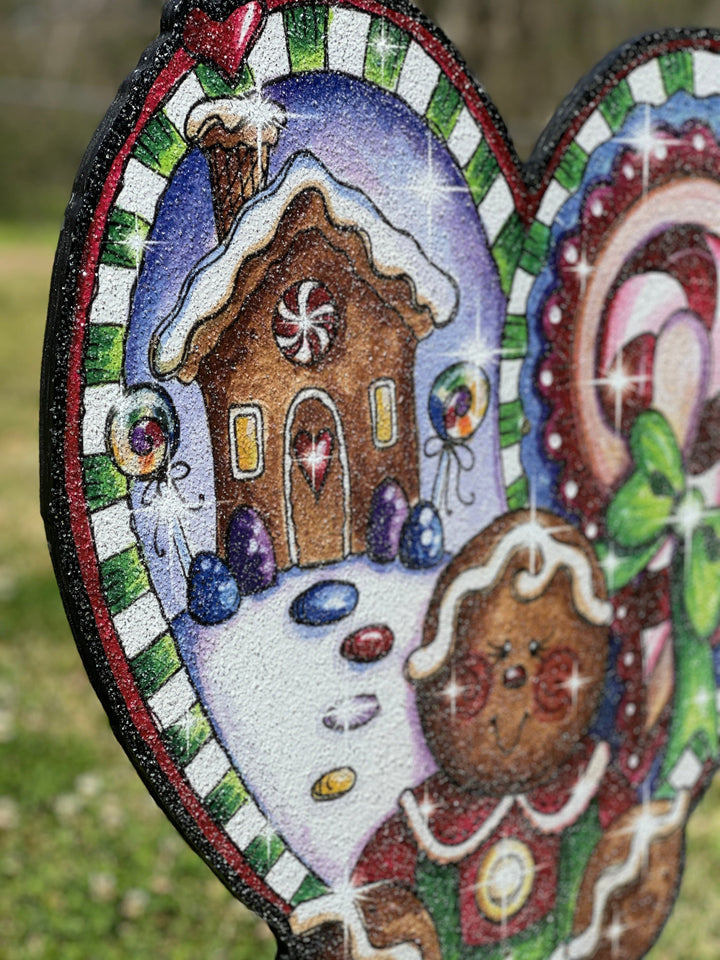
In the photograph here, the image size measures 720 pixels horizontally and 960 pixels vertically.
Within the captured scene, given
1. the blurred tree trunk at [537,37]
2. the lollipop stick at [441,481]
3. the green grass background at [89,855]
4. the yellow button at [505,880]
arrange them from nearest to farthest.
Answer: the lollipop stick at [441,481] < the yellow button at [505,880] < the green grass background at [89,855] < the blurred tree trunk at [537,37]

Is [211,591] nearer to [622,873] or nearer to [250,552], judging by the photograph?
[250,552]

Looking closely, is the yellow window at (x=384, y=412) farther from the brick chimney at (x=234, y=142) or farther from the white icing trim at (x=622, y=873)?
the white icing trim at (x=622, y=873)

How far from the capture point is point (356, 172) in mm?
1229

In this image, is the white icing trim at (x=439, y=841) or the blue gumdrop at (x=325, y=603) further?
the white icing trim at (x=439, y=841)

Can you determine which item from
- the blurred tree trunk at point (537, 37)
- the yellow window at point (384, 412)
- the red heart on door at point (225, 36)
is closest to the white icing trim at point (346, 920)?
the yellow window at point (384, 412)

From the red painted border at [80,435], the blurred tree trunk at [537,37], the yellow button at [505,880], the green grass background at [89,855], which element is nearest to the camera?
the red painted border at [80,435]

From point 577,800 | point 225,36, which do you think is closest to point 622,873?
point 577,800

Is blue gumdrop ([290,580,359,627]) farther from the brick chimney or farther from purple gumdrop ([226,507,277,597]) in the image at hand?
the brick chimney

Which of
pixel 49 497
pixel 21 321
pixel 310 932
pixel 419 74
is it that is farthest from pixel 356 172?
pixel 21 321

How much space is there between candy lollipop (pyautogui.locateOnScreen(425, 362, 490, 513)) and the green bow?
288 millimetres

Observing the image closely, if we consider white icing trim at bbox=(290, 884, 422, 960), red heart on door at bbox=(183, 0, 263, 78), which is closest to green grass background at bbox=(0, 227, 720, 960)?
white icing trim at bbox=(290, 884, 422, 960)

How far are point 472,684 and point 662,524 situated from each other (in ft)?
1.35

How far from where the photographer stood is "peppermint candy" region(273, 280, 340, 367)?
1.21 m

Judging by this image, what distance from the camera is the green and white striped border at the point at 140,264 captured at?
1070 mm
